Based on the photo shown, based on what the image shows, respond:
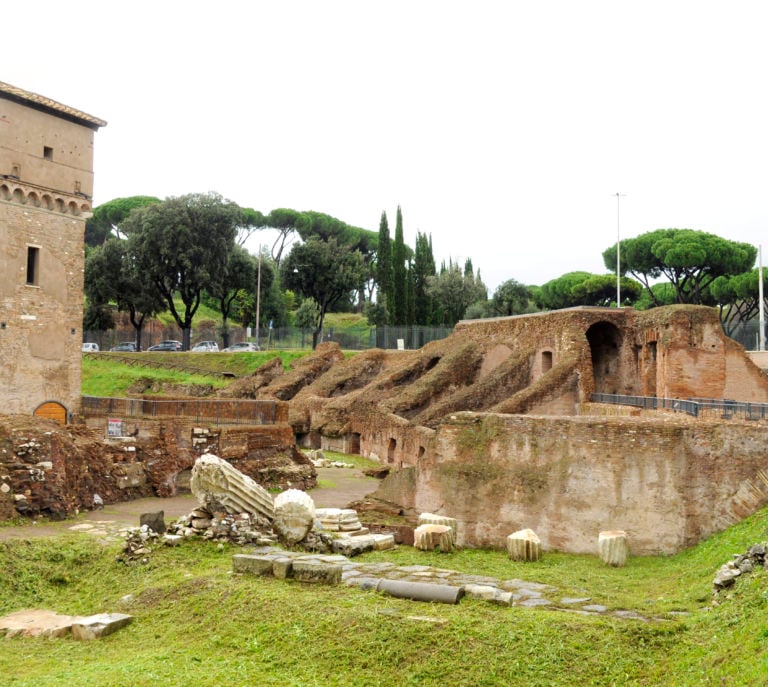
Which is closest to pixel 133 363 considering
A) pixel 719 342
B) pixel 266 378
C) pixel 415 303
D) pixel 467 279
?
pixel 266 378

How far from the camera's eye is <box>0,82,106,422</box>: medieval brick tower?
20.0 meters

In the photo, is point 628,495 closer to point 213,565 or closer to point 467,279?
point 213,565

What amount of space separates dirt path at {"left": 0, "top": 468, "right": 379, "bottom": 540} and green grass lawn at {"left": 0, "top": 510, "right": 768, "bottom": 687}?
2925 millimetres

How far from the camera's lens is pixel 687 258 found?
43344 mm

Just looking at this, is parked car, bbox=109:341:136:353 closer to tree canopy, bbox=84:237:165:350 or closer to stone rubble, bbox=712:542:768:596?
tree canopy, bbox=84:237:165:350

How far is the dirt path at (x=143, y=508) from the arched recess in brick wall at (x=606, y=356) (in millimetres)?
7356

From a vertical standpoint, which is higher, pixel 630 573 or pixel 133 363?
pixel 133 363

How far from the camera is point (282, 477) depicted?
17547 millimetres

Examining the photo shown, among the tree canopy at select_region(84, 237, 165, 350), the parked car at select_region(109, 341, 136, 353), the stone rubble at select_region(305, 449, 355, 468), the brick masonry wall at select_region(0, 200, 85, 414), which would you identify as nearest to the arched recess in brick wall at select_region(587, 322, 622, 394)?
the stone rubble at select_region(305, 449, 355, 468)

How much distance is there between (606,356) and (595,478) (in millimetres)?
10306

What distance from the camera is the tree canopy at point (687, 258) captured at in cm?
4344

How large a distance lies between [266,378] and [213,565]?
25252mm

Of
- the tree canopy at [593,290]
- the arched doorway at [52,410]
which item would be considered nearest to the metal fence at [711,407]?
the arched doorway at [52,410]

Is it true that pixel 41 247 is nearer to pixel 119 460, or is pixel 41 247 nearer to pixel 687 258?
pixel 119 460
